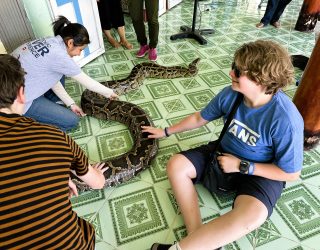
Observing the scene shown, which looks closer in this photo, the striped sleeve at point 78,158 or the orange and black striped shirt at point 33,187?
the orange and black striped shirt at point 33,187

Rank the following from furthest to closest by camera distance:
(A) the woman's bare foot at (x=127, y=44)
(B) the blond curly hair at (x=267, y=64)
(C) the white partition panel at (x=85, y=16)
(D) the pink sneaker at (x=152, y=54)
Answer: (A) the woman's bare foot at (x=127, y=44)
(D) the pink sneaker at (x=152, y=54)
(C) the white partition panel at (x=85, y=16)
(B) the blond curly hair at (x=267, y=64)

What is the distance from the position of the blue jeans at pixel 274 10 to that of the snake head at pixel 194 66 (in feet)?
7.15

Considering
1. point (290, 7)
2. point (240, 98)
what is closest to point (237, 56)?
point (240, 98)

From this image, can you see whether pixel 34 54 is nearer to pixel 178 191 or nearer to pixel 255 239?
pixel 178 191

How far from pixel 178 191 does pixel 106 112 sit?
1.29 meters

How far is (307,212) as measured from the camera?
1799mm

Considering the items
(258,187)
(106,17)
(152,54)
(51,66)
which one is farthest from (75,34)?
(106,17)

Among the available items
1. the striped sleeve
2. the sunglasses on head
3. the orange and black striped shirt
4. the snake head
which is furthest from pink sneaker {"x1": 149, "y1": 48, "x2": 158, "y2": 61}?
the orange and black striped shirt

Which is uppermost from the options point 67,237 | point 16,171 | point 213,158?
point 16,171

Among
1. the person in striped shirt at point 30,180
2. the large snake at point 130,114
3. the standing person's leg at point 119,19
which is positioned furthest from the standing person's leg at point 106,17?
the person in striped shirt at point 30,180

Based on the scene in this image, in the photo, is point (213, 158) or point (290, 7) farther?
point (290, 7)

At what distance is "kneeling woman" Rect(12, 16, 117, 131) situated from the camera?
213cm

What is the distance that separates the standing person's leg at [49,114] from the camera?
7.77 feet

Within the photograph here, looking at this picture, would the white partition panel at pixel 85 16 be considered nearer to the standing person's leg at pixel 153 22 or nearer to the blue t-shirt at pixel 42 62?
the standing person's leg at pixel 153 22
